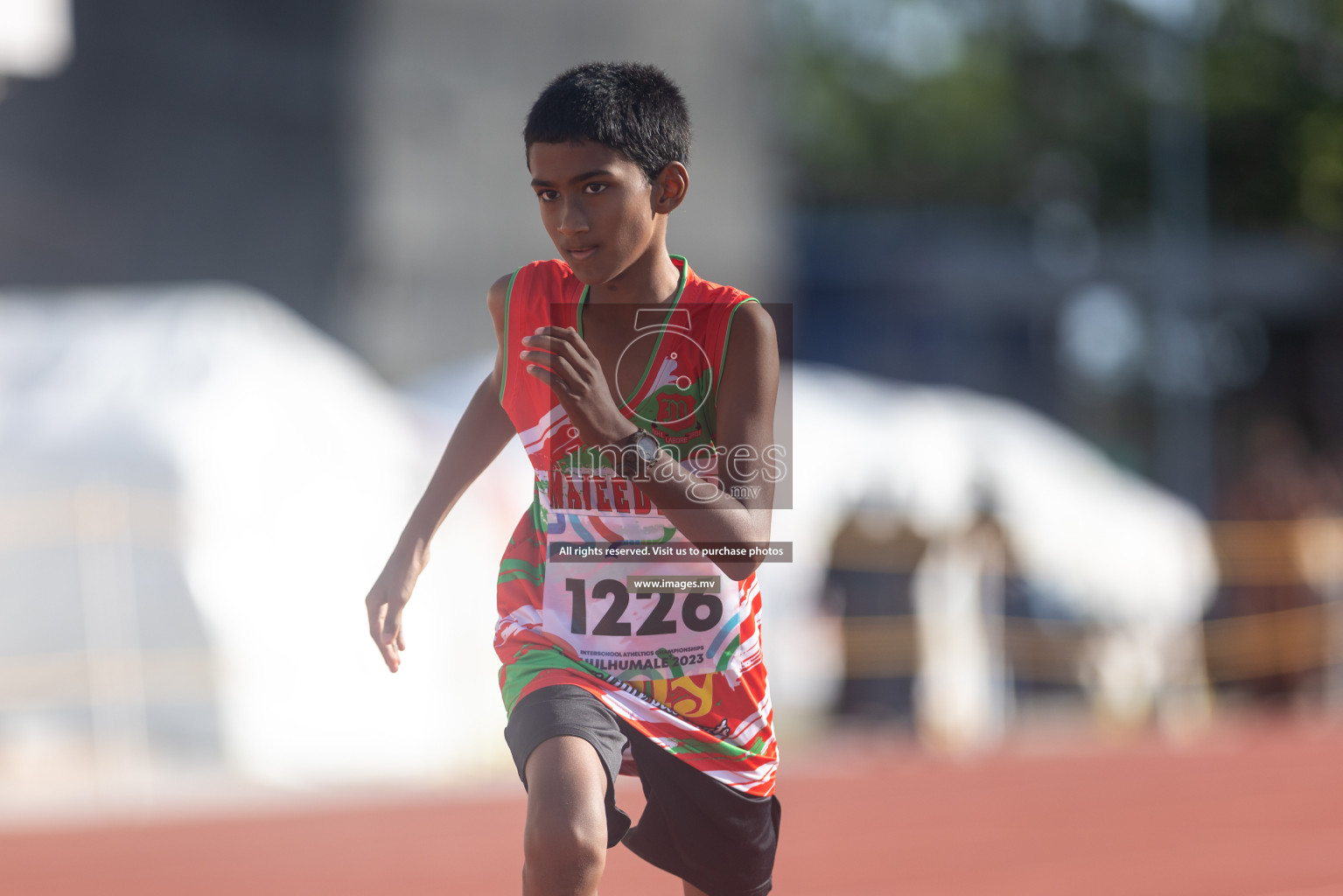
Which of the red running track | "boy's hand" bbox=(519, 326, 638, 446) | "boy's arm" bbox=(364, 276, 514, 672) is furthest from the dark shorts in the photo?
the red running track

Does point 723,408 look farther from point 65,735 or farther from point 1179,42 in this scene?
point 1179,42

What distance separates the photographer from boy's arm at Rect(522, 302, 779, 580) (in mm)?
1356

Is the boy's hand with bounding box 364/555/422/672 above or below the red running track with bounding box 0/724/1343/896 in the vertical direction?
above

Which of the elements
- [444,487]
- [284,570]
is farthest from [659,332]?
[284,570]

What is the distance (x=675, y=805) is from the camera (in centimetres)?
190

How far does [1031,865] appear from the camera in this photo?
7.08m

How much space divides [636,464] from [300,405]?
8.64 meters

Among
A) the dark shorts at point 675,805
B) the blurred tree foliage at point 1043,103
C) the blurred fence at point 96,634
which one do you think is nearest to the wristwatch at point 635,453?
the dark shorts at point 675,805

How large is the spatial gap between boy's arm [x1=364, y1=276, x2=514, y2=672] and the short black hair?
0.19 meters

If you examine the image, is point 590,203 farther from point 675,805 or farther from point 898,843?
point 898,843

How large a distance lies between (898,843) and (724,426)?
655 centimetres

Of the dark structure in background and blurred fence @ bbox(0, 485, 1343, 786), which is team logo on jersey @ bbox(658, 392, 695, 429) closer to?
blurred fence @ bbox(0, 485, 1343, 786)

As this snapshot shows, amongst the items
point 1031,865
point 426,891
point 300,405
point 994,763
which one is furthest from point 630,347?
point 994,763

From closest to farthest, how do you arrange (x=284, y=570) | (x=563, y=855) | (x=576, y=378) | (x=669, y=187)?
(x=576, y=378), (x=669, y=187), (x=563, y=855), (x=284, y=570)
